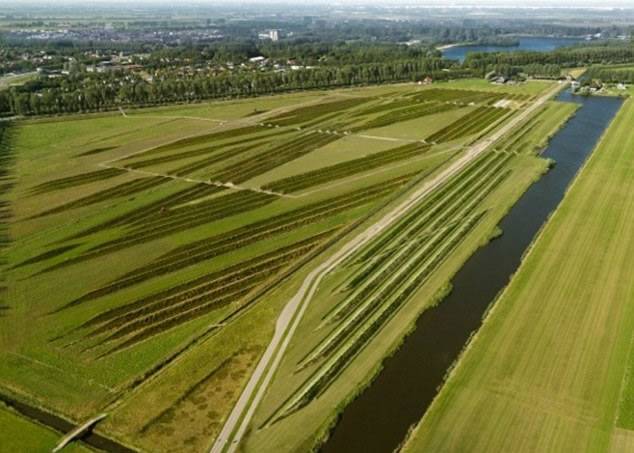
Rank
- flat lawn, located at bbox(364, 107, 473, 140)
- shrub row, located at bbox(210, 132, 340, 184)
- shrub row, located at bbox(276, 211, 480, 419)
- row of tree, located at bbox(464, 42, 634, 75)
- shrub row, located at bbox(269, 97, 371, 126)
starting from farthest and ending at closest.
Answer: row of tree, located at bbox(464, 42, 634, 75)
shrub row, located at bbox(269, 97, 371, 126)
flat lawn, located at bbox(364, 107, 473, 140)
shrub row, located at bbox(210, 132, 340, 184)
shrub row, located at bbox(276, 211, 480, 419)

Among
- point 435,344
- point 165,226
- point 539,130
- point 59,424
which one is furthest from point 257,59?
point 59,424

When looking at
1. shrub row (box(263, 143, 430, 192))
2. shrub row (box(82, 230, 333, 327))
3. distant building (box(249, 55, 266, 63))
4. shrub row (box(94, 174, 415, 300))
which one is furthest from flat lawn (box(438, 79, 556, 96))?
shrub row (box(82, 230, 333, 327))

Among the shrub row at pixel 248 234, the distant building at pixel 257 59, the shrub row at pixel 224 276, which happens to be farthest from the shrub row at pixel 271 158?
the distant building at pixel 257 59

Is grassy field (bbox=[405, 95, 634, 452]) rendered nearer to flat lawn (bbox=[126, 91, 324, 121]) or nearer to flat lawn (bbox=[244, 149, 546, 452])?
flat lawn (bbox=[244, 149, 546, 452])

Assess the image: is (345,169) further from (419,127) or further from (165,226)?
(419,127)

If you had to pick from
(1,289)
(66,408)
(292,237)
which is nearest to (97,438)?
(66,408)
